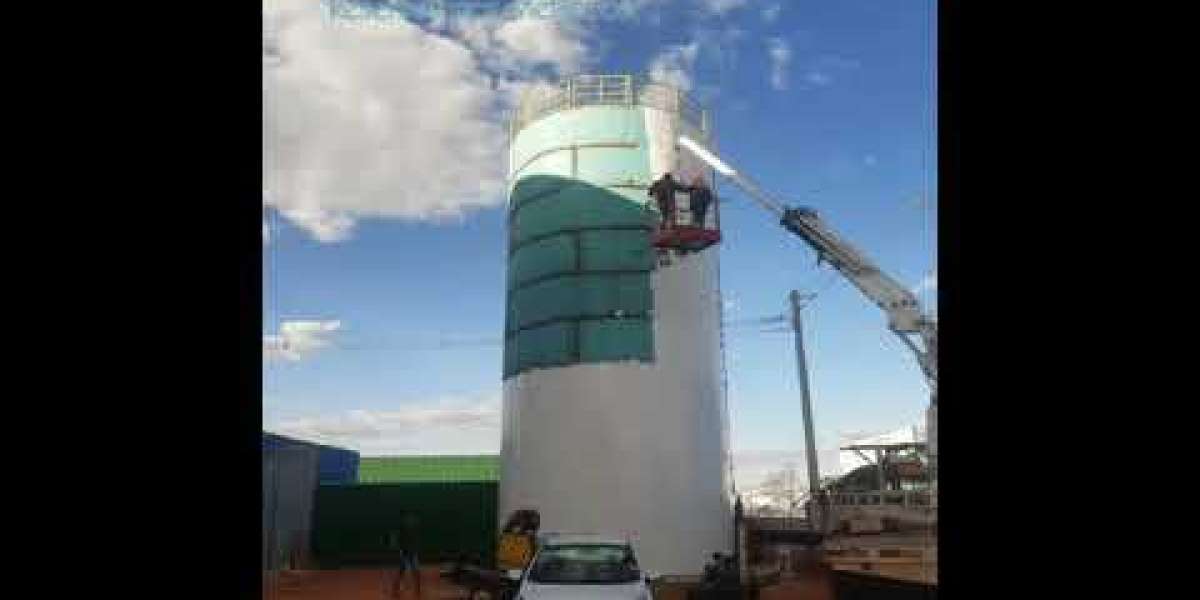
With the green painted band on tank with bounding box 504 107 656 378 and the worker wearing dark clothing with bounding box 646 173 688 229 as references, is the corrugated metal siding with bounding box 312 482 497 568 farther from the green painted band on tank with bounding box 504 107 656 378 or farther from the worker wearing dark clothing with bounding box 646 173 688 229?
the worker wearing dark clothing with bounding box 646 173 688 229

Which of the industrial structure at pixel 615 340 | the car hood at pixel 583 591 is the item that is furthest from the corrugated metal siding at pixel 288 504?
the car hood at pixel 583 591

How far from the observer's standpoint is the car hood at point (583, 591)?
1165 cm

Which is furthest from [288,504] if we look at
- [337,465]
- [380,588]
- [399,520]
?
[337,465]

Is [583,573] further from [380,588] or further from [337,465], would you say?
[337,465]

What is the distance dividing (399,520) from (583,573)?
1885 centimetres

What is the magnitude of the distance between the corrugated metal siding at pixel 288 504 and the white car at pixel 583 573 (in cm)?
1539

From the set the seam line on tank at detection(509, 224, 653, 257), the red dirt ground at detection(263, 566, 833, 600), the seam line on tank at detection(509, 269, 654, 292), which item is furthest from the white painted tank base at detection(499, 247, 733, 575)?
the red dirt ground at detection(263, 566, 833, 600)

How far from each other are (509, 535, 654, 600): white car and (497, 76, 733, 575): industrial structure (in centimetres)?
895

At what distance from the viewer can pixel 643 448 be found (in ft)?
73.5

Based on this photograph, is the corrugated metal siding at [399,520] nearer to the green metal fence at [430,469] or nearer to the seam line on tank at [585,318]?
the seam line on tank at [585,318]
